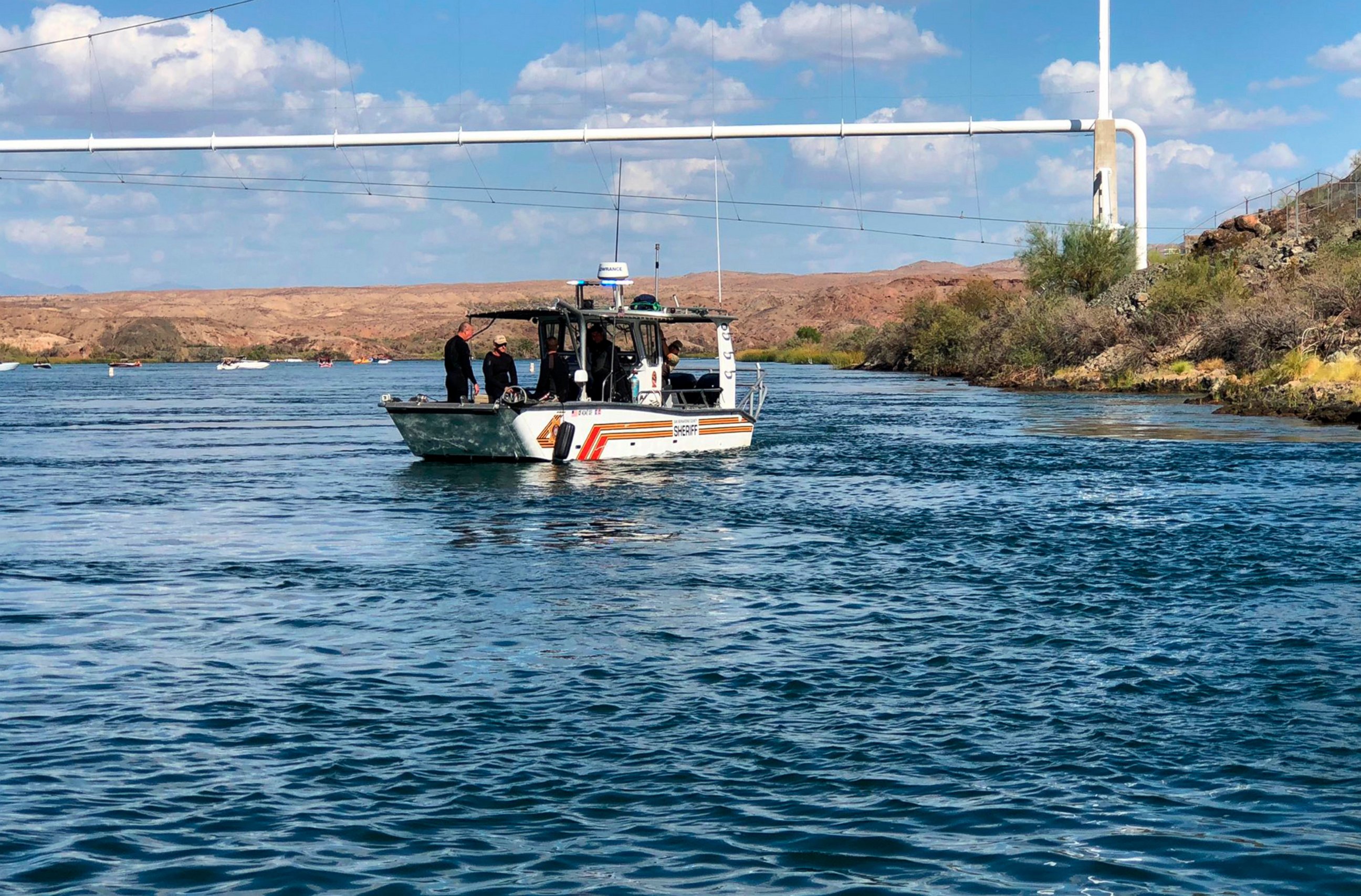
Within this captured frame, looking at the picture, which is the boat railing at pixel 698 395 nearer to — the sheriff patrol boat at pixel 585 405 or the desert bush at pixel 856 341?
the sheriff patrol boat at pixel 585 405

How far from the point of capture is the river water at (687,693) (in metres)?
6.73

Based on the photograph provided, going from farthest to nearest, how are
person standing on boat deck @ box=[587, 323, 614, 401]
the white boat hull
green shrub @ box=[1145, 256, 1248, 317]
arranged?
green shrub @ box=[1145, 256, 1248, 317]
person standing on boat deck @ box=[587, 323, 614, 401]
the white boat hull

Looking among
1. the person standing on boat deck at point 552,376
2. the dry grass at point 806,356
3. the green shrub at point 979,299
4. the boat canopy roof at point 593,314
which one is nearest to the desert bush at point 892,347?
the dry grass at point 806,356

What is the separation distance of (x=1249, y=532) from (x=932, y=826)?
1073cm

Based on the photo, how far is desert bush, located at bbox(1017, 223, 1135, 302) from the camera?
69.8 m

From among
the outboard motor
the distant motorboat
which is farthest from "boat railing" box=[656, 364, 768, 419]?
the distant motorboat

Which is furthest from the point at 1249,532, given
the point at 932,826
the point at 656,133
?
the point at 656,133

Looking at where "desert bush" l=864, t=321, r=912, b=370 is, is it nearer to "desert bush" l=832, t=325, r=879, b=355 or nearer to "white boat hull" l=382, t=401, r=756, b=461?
"desert bush" l=832, t=325, r=879, b=355

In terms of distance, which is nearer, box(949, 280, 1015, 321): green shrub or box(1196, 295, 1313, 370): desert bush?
box(1196, 295, 1313, 370): desert bush

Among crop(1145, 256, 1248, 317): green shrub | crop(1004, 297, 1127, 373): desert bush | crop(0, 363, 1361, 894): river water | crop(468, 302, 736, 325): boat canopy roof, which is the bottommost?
crop(0, 363, 1361, 894): river water

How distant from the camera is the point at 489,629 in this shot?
11594mm

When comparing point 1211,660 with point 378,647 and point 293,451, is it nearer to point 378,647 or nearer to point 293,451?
point 378,647

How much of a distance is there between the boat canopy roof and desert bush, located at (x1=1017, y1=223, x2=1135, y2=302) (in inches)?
1810

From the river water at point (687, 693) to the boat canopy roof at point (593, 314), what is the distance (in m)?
3.70
